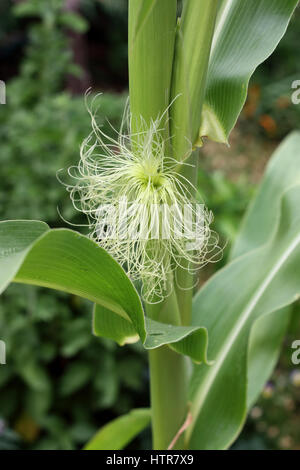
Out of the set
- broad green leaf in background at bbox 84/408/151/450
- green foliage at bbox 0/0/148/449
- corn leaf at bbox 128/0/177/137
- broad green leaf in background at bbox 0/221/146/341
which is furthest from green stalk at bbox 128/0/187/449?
green foliage at bbox 0/0/148/449

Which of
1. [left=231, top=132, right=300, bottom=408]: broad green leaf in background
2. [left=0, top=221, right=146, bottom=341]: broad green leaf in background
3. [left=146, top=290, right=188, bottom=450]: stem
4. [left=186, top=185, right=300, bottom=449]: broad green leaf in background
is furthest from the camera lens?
[left=231, top=132, right=300, bottom=408]: broad green leaf in background

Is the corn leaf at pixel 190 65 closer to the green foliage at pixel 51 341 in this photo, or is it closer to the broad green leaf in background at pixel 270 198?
the broad green leaf in background at pixel 270 198

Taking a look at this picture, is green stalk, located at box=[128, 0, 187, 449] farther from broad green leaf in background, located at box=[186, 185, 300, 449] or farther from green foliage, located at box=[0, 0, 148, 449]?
green foliage, located at box=[0, 0, 148, 449]

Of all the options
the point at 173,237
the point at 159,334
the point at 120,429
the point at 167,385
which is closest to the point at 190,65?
the point at 173,237

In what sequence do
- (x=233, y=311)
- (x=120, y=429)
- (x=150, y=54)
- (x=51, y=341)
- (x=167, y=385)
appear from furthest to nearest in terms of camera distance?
(x=51, y=341) → (x=120, y=429) → (x=233, y=311) → (x=167, y=385) → (x=150, y=54)

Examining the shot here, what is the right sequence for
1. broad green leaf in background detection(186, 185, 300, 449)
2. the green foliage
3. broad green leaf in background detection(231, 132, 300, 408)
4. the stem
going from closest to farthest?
the stem → broad green leaf in background detection(186, 185, 300, 449) → broad green leaf in background detection(231, 132, 300, 408) → the green foliage

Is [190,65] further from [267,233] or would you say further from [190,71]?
[267,233]
